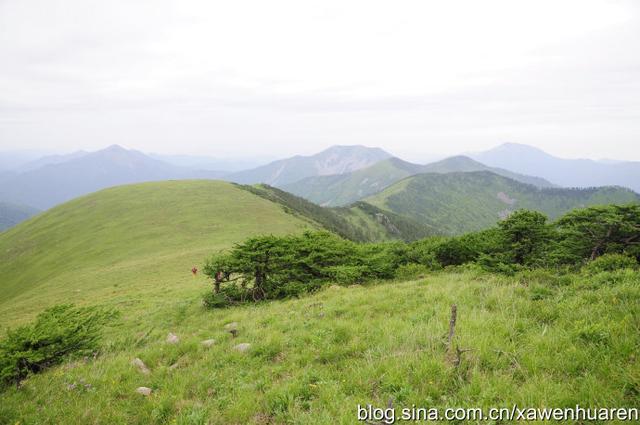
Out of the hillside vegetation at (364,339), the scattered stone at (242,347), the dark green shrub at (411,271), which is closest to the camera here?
the hillside vegetation at (364,339)

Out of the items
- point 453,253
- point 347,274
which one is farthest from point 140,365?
point 453,253

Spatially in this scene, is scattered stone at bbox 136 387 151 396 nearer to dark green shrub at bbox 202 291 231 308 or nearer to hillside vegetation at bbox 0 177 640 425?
hillside vegetation at bbox 0 177 640 425

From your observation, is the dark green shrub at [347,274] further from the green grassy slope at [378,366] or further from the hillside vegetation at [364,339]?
the green grassy slope at [378,366]

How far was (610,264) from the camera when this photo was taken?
10.3m

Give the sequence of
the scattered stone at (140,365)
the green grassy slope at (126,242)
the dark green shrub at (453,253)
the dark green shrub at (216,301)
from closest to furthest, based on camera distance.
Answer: the scattered stone at (140,365)
the dark green shrub at (216,301)
the dark green shrub at (453,253)
the green grassy slope at (126,242)

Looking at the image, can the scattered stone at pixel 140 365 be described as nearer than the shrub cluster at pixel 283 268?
Yes

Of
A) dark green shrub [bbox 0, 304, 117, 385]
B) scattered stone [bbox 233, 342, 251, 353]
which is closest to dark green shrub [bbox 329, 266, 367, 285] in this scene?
scattered stone [bbox 233, 342, 251, 353]

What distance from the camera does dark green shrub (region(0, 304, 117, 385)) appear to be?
8094 millimetres

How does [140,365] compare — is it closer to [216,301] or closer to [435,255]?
[216,301]

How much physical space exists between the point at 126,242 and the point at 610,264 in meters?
61.6

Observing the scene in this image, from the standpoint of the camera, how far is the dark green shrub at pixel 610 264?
9.96 m

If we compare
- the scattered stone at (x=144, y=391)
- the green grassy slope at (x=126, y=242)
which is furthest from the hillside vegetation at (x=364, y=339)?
the green grassy slope at (x=126, y=242)

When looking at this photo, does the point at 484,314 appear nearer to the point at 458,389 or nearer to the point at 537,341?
the point at 537,341

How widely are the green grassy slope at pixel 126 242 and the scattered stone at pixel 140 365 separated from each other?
44.8ft
